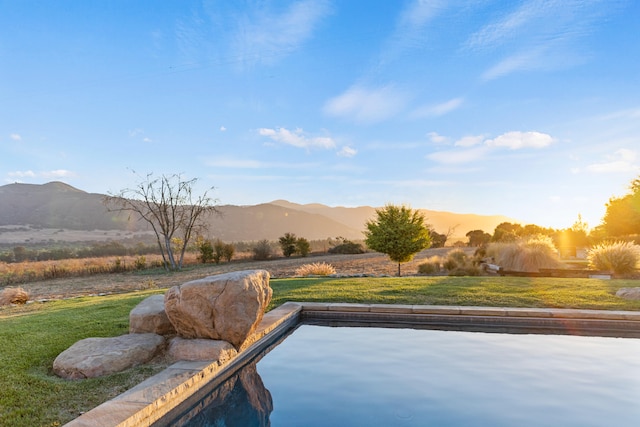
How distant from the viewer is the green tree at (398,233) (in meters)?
13.9

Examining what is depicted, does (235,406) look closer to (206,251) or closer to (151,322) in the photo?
(151,322)

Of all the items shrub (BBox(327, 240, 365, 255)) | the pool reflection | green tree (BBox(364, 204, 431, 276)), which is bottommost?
the pool reflection

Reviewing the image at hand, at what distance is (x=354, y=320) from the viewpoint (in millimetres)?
7082

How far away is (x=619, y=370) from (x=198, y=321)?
200 inches

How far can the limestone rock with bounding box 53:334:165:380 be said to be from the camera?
397cm

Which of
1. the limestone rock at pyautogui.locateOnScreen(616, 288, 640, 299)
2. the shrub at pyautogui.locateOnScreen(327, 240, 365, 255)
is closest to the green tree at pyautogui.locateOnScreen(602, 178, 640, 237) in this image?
the shrub at pyautogui.locateOnScreen(327, 240, 365, 255)

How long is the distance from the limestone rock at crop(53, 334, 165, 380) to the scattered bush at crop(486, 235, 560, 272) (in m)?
12.1

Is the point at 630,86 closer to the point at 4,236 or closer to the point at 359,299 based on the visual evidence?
the point at 359,299

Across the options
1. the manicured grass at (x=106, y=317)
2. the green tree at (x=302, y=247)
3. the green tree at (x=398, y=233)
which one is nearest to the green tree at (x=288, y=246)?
the green tree at (x=302, y=247)

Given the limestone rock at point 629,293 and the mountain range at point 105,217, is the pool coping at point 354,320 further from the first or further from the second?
the mountain range at point 105,217

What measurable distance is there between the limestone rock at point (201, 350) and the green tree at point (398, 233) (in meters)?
9.91

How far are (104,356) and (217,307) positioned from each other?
122 cm

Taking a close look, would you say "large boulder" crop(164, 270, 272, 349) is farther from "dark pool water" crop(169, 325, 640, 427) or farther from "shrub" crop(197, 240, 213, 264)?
"shrub" crop(197, 240, 213, 264)

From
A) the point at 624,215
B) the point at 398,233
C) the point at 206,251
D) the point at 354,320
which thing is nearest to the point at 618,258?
the point at 398,233
